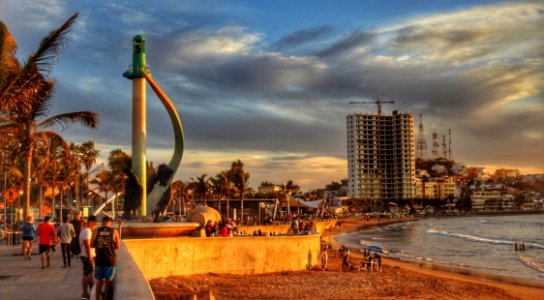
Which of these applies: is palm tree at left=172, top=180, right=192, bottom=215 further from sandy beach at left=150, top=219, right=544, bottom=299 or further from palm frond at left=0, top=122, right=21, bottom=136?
palm frond at left=0, top=122, right=21, bottom=136

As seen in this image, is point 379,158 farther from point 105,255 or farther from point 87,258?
point 105,255

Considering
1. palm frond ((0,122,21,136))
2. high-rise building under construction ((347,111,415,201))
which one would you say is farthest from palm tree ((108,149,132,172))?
high-rise building under construction ((347,111,415,201))

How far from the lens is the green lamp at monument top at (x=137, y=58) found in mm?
33156

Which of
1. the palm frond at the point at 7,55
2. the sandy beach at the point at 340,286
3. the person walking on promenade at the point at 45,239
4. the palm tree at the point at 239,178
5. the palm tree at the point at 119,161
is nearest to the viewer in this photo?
the palm frond at the point at 7,55

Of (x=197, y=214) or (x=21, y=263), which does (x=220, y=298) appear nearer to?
(x=21, y=263)

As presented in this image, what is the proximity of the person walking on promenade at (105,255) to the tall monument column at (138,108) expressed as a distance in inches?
1000

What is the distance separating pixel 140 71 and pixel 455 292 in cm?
2204

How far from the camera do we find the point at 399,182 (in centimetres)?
17562

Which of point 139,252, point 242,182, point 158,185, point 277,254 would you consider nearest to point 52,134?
point 139,252

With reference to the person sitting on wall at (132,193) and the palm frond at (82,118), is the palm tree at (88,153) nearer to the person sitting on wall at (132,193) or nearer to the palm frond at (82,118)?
the person sitting on wall at (132,193)

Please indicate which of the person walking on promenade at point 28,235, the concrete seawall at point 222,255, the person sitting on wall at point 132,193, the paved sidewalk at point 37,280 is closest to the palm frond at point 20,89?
the paved sidewalk at point 37,280

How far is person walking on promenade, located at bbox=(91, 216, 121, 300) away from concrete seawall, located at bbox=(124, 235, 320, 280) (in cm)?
822

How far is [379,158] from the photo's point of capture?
577ft

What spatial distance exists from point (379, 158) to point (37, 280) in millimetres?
170525
